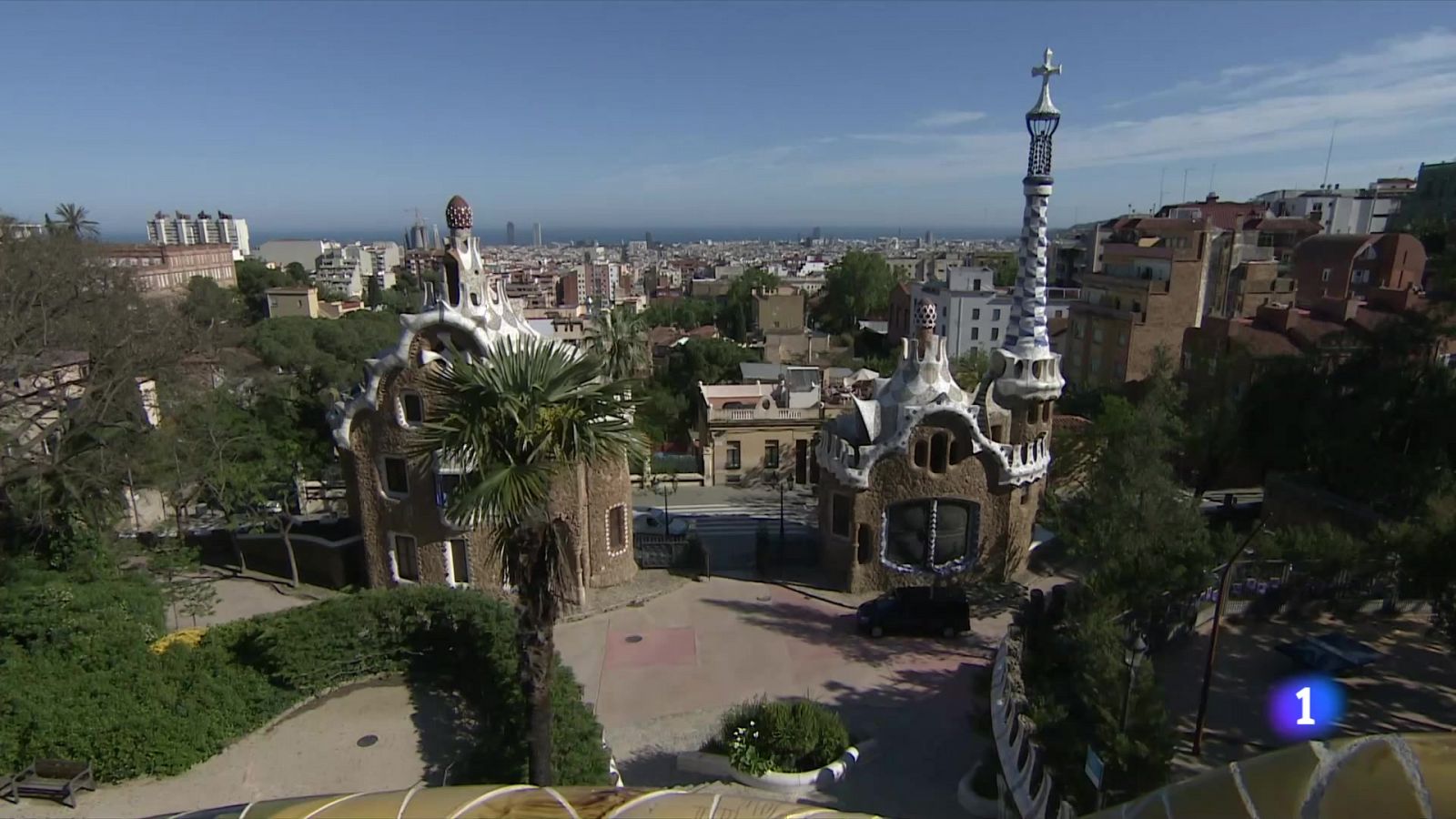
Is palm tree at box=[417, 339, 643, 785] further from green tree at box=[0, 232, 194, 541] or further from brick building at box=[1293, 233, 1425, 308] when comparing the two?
brick building at box=[1293, 233, 1425, 308]

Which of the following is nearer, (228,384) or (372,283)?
(228,384)

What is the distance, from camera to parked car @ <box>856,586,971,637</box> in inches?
821

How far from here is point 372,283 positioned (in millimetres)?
119250

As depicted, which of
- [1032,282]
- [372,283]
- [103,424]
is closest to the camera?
[103,424]

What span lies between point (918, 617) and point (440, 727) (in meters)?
12.2

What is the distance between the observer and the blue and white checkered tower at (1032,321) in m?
24.8

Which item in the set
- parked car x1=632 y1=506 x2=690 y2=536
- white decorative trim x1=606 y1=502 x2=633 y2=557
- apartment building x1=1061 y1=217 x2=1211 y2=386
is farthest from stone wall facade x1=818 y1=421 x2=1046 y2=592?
apartment building x1=1061 y1=217 x2=1211 y2=386

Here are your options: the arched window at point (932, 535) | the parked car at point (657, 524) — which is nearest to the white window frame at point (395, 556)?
the parked car at point (657, 524)

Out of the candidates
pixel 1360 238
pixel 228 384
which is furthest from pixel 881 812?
pixel 1360 238

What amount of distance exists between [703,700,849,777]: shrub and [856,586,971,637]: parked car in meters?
5.44

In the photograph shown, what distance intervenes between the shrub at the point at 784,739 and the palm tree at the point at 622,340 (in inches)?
1028

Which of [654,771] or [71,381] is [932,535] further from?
[71,381]

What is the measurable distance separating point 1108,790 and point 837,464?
12780 millimetres

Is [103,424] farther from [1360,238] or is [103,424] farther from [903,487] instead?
[1360,238]
